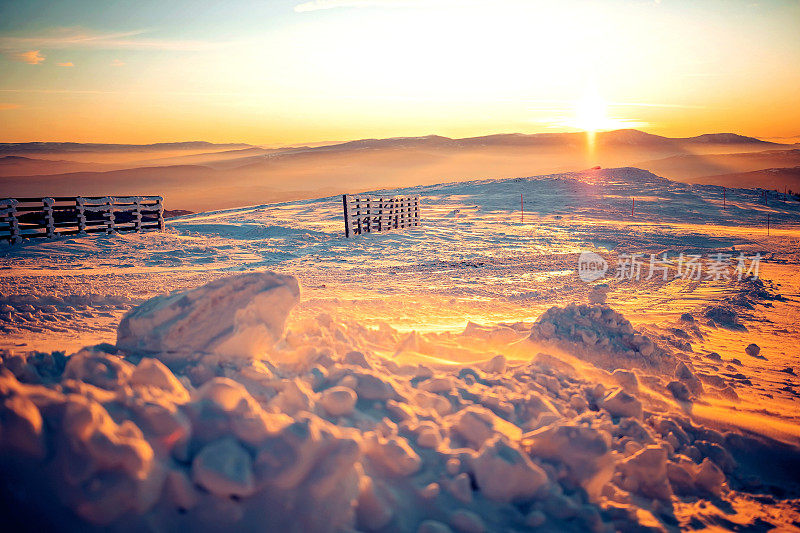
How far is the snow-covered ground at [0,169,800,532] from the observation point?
7.41 ft

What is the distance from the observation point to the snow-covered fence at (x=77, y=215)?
1577cm

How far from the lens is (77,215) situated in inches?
690

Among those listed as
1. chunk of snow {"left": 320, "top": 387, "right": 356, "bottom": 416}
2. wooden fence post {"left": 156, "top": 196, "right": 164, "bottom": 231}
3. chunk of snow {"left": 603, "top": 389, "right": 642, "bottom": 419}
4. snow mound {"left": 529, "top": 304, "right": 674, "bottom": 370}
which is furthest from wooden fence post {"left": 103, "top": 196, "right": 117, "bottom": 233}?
chunk of snow {"left": 603, "top": 389, "right": 642, "bottom": 419}

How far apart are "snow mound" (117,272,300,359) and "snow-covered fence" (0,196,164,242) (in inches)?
610

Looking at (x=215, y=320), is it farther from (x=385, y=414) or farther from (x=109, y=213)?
(x=109, y=213)

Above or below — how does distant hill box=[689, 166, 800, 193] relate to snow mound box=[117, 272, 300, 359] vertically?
above

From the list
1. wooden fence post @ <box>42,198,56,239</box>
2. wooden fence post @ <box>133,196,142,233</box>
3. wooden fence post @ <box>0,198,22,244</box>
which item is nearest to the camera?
wooden fence post @ <box>0,198,22,244</box>

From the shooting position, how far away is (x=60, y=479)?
2.18 metres

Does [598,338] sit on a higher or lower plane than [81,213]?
lower

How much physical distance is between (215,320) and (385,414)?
1667 millimetres

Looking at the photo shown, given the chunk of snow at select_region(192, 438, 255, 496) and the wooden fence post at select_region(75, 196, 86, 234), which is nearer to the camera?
the chunk of snow at select_region(192, 438, 255, 496)

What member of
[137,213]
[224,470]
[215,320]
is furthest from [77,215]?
[224,470]

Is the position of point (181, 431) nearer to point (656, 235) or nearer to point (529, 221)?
point (656, 235)

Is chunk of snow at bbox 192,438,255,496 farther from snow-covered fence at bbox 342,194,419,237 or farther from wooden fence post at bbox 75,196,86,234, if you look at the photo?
wooden fence post at bbox 75,196,86,234
